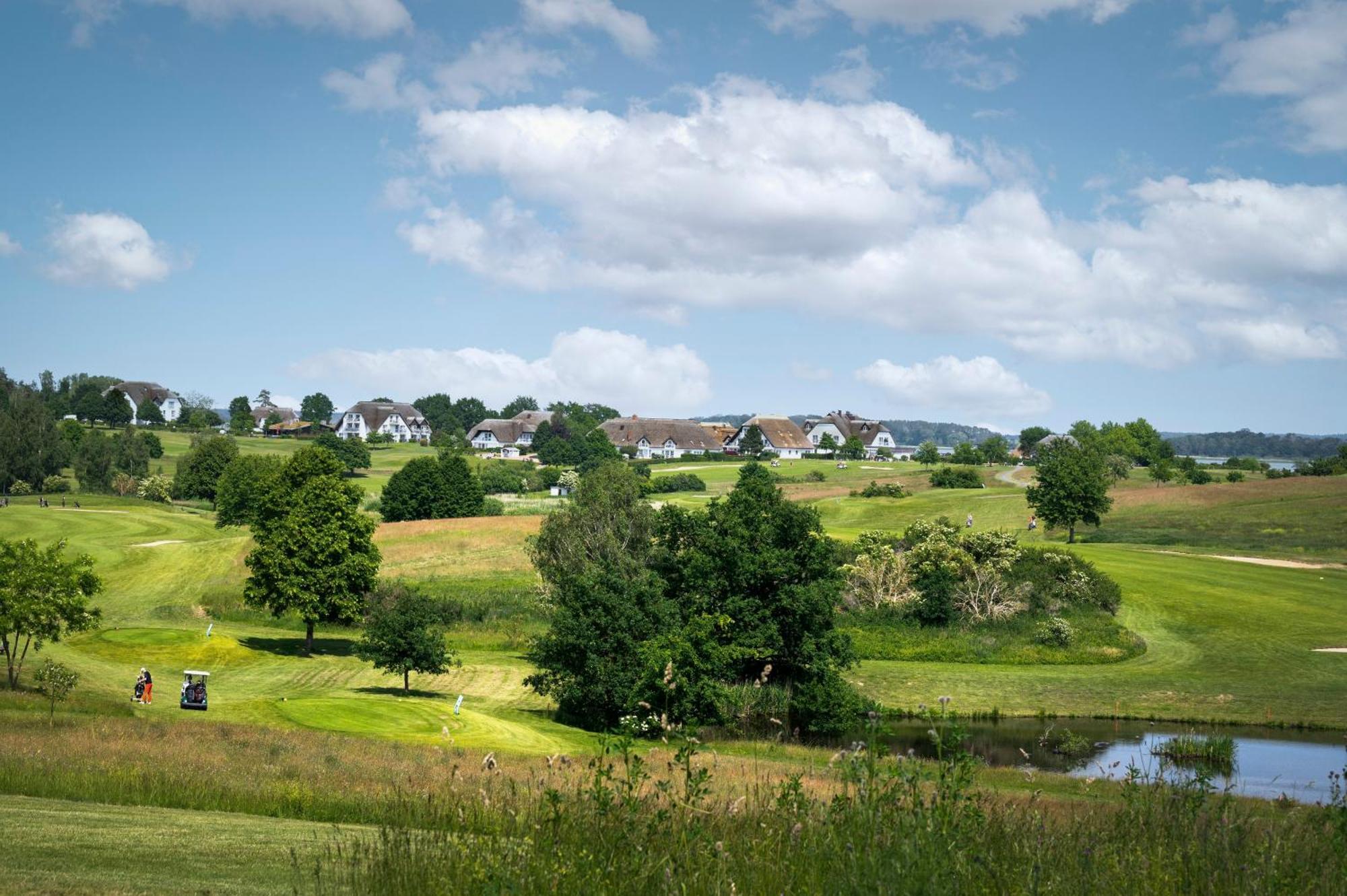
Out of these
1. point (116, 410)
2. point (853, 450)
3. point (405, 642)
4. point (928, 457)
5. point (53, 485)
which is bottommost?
point (405, 642)

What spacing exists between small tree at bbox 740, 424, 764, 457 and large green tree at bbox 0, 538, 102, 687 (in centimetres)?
15776

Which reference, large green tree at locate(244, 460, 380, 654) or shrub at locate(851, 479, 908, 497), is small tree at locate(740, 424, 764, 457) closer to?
Result: shrub at locate(851, 479, 908, 497)

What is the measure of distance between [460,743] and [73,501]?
3668 inches

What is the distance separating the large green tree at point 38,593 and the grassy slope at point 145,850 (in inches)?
849

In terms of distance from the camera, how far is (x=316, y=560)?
51.1 metres

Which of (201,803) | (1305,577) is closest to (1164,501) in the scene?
(1305,577)

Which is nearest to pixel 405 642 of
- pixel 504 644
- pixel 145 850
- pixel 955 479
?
pixel 504 644

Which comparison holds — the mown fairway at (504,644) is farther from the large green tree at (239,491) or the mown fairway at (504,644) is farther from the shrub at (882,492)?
the shrub at (882,492)

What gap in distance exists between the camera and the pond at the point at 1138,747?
31109 mm

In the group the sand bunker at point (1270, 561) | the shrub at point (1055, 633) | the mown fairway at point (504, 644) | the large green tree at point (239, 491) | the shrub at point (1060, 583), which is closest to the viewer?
the mown fairway at point (504, 644)

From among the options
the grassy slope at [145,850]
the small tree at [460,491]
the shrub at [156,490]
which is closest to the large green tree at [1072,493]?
the small tree at [460,491]

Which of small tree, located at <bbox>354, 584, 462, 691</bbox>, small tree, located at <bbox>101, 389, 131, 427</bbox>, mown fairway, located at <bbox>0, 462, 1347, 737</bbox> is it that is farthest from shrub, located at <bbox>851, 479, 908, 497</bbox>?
small tree, located at <bbox>101, 389, 131, 427</bbox>

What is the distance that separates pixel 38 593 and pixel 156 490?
298 feet

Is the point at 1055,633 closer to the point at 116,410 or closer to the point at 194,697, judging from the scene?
the point at 194,697
